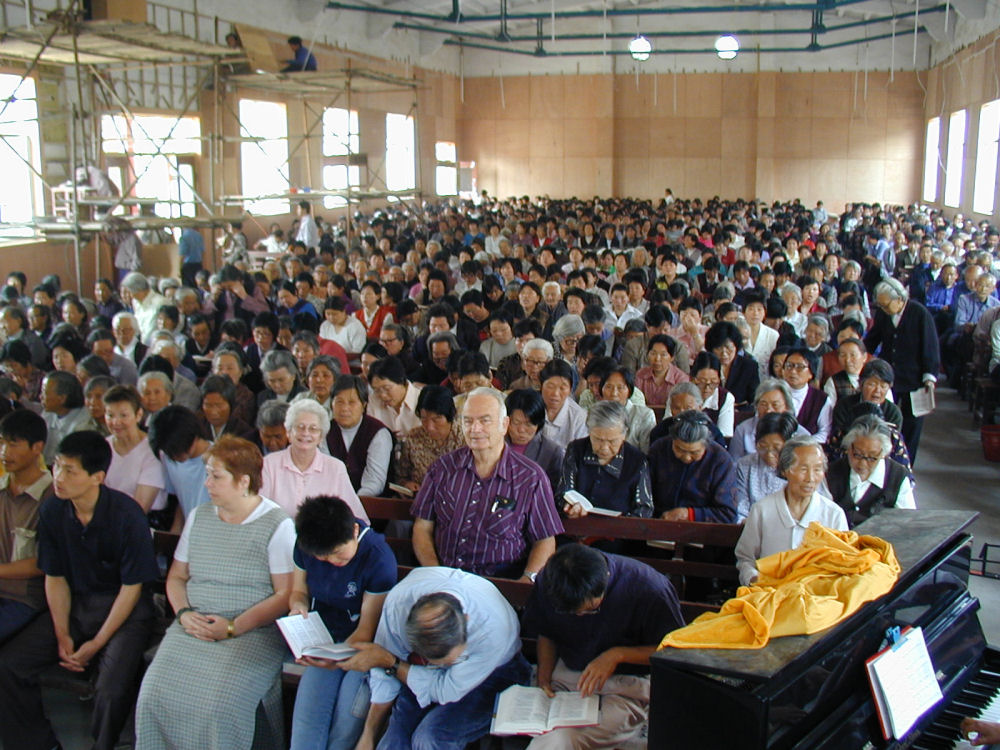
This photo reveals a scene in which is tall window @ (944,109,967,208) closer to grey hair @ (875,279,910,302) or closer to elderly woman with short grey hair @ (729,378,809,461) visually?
grey hair @ (875,279,910,302)

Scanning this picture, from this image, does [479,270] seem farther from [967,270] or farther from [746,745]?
[746,745]

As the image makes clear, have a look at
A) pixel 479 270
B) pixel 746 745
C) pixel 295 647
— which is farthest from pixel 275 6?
pixel 746 745

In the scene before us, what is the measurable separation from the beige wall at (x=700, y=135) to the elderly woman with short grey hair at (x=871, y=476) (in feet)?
81.1

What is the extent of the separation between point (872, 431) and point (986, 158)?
17134 mm

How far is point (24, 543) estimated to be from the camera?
4.17 metres

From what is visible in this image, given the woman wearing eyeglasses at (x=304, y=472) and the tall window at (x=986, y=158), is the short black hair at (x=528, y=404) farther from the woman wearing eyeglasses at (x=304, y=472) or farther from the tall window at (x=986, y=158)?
the tall window at (x=986, y=158)

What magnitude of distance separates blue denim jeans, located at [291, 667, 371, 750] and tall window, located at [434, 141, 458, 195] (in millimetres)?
24980

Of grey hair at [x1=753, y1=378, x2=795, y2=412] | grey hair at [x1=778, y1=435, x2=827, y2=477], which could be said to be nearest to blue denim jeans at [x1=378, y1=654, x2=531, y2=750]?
grey hair at [x1=778, y1=435, x2=827, y2=477]

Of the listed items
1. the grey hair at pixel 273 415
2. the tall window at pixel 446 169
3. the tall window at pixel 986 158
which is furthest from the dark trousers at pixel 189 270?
the tall window at pixel 446 169

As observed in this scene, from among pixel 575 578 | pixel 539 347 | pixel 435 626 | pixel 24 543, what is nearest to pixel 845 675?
pixel 575 578

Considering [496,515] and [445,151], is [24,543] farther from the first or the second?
[445,151]

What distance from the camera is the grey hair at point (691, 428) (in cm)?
455

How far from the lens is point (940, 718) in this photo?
282cm

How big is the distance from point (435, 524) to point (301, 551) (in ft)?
→ 2.20
